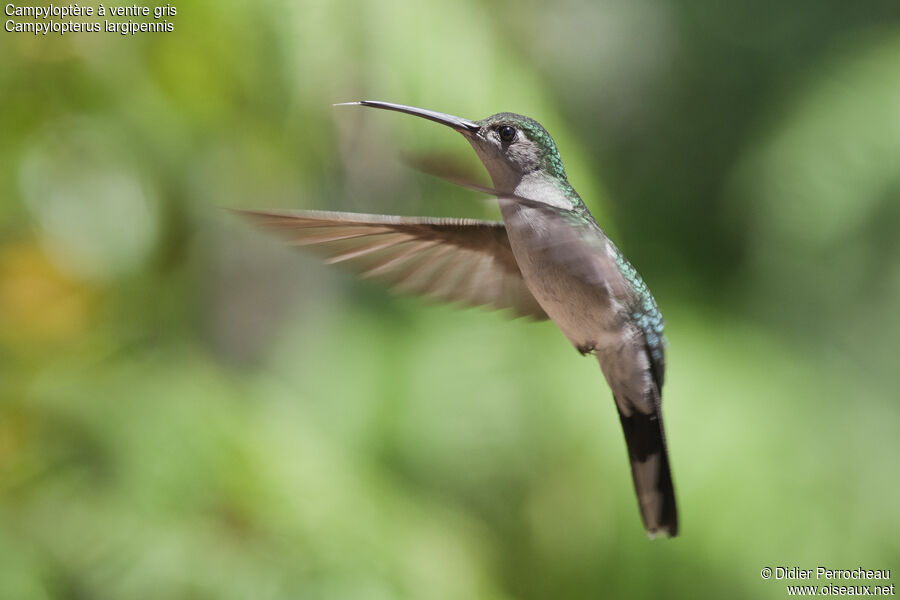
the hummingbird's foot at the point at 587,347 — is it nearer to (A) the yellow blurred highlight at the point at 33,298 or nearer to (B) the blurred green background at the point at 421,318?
(B) the blurred green background at the point at 421,318

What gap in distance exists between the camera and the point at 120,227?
5.04ft

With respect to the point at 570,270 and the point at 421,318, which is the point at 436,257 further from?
the point at 421,318

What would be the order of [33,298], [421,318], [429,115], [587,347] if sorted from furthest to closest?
1. [421,318]
2. [33,298]
3. [587,347]
4. [429,115]

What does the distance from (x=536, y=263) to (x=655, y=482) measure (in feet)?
0.65

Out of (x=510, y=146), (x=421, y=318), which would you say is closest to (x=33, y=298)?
(x=421, y=318)

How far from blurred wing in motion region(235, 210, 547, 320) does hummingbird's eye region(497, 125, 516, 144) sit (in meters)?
0.06

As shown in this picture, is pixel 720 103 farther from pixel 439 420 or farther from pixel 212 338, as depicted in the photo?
pixel 212 338

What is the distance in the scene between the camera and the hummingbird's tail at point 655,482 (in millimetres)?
573

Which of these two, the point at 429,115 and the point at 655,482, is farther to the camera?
the point at 655,482

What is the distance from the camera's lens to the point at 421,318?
6.24ft

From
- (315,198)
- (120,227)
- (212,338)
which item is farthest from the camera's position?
(212,338)

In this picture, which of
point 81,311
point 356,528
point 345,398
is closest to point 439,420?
point 345,398

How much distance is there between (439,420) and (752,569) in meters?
0.75

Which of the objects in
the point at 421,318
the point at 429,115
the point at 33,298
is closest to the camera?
the point at 429,115
